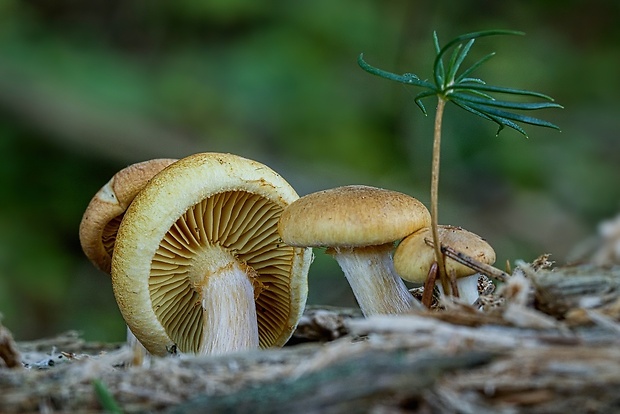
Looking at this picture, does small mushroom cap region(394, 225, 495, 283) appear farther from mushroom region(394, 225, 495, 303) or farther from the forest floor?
the forest floor

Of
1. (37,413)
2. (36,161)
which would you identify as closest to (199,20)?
(36,161)

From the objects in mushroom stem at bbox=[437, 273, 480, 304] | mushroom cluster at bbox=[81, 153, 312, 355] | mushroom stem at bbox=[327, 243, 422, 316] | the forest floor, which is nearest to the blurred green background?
mushroom cluster at bbox=[81, 153, 312, 355]

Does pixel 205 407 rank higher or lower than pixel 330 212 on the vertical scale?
lower

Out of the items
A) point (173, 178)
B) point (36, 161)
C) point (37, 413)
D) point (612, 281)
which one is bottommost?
point (37, 413)

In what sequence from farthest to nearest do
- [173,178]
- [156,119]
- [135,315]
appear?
[156,119]
[135,315]
[173,178]

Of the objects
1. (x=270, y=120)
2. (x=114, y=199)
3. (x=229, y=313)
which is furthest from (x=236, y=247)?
(x=270, y=120)

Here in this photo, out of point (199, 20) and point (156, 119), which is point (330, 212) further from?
point (199, 20)

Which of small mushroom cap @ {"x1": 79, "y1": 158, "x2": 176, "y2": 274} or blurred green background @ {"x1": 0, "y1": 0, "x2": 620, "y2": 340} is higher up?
blurred green background @ {"x1": 0, "y1": 0, "x2": 620, "y2": 340}
